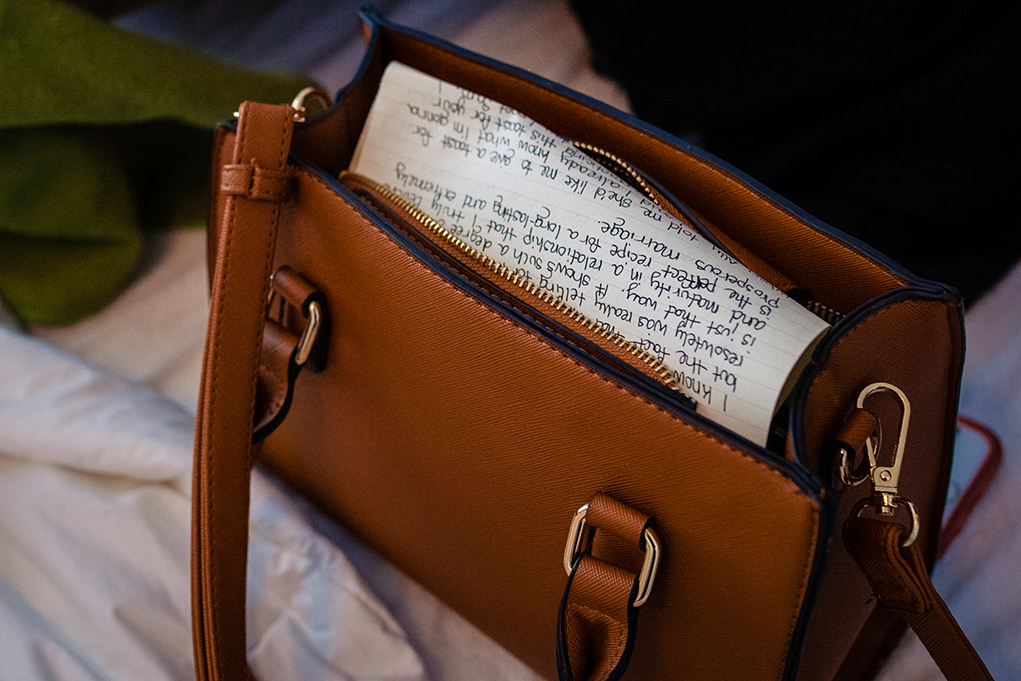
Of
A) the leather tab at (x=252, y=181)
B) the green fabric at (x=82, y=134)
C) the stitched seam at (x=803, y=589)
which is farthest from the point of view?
the green fabric at (x=82, y=134)

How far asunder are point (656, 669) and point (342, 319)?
0.89 ft

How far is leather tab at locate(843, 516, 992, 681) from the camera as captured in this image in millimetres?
346

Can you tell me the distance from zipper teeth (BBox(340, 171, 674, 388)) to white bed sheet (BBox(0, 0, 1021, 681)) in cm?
27

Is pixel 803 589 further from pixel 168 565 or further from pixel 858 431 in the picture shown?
pixel 168 565

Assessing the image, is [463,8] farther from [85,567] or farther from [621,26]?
[85,567]

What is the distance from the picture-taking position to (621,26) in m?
0.71

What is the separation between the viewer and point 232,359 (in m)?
0.43

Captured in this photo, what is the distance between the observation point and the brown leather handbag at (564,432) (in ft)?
1.10

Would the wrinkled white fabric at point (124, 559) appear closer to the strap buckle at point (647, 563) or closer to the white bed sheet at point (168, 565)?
the white bed sheet at point (168, 565)

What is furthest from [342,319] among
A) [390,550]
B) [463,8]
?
[463,8]

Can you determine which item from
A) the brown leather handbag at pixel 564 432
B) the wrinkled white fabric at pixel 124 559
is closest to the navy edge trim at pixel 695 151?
the brown leather handbag at pixel 564 432

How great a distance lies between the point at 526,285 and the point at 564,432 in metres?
0.09

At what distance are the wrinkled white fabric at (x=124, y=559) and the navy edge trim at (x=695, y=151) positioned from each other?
341 millimetres

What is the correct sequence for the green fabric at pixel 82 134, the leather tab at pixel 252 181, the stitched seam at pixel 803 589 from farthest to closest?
the green fabric at pixel 82 134 → the leather tab at pixel 252 181 → the stitched seam at pixel 803 589
